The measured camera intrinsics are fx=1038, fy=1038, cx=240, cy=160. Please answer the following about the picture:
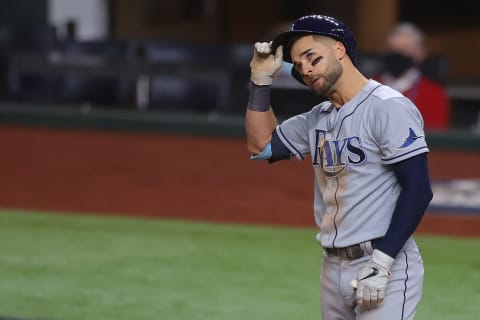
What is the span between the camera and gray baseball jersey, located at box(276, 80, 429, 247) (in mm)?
2742

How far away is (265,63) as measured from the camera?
120 inches

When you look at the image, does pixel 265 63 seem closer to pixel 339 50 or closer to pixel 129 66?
pixel 339 50

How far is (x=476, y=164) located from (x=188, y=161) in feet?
6.69

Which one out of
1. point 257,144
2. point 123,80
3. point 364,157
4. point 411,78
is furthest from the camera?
point 123,80

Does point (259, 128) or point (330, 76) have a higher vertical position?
point (330, 76)

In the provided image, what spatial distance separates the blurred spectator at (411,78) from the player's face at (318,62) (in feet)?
14.7

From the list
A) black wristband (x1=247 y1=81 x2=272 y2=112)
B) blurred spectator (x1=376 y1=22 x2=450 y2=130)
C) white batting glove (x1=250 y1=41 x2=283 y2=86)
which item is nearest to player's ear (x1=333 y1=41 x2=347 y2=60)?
white batting glove (x1=250 y1=41 x2=283 y2=86)

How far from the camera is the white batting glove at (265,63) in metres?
3.02

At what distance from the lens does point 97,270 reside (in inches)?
230

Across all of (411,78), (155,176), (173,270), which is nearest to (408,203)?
(173,270)

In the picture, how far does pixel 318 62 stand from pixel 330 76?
0.05 m

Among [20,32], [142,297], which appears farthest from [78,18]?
[142,297]

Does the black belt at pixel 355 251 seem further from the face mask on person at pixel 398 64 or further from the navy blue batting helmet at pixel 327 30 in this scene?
the face mask on person at pixel 398 64

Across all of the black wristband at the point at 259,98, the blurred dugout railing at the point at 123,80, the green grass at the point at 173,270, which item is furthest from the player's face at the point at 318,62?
the blurred dugout railing at the point at 123,80
